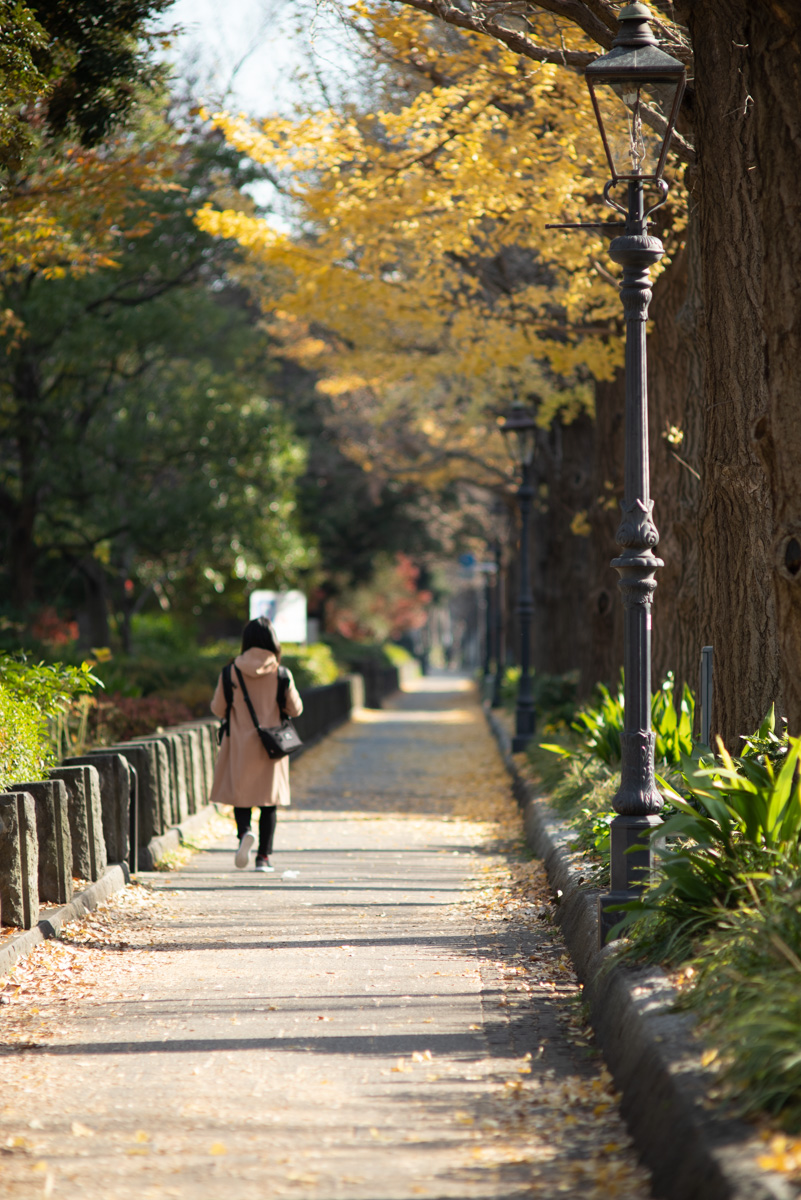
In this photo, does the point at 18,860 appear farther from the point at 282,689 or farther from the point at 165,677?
the point at 165,677

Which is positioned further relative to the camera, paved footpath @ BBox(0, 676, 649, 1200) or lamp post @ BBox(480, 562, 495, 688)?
lamp post @ BBox(480, 562, 495, 688)

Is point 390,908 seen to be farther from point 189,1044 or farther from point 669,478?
point 669,478

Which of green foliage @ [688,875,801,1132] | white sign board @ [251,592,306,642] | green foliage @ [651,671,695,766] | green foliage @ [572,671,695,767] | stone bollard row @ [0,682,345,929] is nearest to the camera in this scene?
green foliage @ [688,875,801,1132]

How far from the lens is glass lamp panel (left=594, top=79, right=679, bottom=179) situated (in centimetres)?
659

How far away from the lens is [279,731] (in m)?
10.1

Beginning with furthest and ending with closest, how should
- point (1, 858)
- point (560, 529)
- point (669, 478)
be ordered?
point (560, 529)
point (669, 478)
point (1, 858)

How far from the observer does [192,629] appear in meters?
33.8

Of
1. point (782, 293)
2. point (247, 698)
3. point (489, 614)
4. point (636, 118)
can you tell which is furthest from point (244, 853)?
point (489, 614)

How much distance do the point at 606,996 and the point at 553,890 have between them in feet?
10.6

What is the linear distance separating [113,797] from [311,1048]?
413cm

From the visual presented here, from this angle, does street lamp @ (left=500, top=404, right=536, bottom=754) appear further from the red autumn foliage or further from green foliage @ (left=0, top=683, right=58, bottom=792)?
green foliage @ (left=0, top=683, right=58, bottom=792)

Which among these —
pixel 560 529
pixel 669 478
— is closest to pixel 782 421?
pixel 669 478

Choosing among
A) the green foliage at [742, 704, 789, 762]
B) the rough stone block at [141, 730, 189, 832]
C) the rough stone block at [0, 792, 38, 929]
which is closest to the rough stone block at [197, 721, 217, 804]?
the rough stone block at [141, 730, 189, 832]

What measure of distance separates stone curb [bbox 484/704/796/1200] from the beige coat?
3.72 metres
